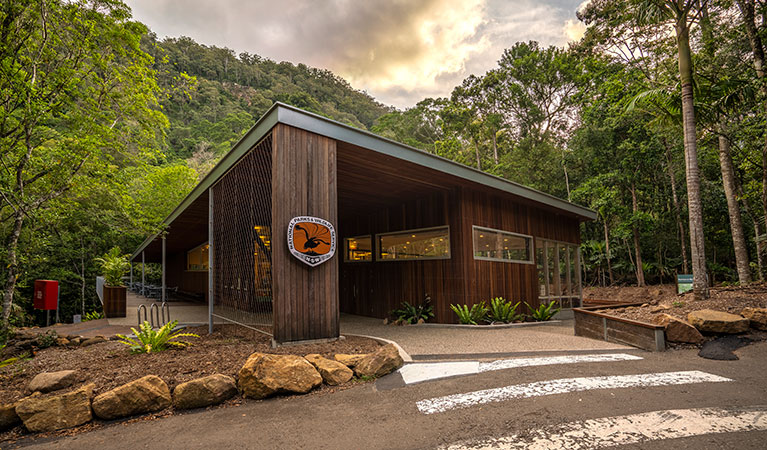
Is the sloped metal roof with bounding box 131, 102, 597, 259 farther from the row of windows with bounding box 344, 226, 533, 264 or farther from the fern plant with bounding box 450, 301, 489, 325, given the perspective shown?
the fern plant with bounding box 450, 301, 489, 325

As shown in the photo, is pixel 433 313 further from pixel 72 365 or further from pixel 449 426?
pixel 72 365

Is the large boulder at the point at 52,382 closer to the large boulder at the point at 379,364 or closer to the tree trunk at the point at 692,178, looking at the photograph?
the large boulder at the point at 379,364

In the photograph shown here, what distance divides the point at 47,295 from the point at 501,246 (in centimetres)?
1344

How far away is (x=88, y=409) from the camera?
3.05 metres

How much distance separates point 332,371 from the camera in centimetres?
379

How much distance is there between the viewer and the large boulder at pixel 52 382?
3467 millimetres

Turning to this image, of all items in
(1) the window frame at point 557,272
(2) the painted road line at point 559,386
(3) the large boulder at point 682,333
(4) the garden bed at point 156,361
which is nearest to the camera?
(2) the painted road line at point 559,386

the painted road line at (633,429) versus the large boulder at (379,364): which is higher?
the large boulder at (379,364)

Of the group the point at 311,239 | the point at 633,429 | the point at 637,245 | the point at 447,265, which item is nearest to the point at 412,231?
the point at 447,265

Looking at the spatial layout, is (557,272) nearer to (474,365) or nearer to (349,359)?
(474,365)

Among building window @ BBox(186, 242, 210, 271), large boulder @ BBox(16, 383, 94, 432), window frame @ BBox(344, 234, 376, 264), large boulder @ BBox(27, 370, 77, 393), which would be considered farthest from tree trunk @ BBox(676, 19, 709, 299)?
building window @ BBox(186, 242, 210, 271)

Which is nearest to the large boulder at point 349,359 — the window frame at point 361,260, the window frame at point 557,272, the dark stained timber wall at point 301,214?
the dark stained timber wall at point 301,214

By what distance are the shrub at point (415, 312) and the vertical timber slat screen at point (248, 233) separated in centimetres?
360

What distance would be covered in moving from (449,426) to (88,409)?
119 inches
